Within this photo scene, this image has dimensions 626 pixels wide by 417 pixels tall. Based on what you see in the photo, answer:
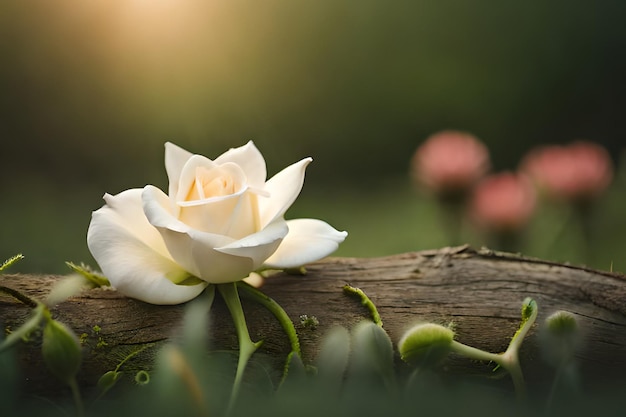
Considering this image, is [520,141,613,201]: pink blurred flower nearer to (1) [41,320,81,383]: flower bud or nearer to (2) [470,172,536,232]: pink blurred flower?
(2) [470,172,536,232]: pink blurred flower

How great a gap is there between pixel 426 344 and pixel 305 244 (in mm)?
80

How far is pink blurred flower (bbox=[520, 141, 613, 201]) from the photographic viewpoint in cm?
85

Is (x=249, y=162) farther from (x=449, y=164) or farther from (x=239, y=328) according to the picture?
(x=449, y=164)

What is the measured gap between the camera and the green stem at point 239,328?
0.28 m

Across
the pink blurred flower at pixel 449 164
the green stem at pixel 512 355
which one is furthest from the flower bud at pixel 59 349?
the pink blurred flower at pixel 449 164

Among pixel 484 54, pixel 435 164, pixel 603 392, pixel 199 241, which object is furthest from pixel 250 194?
pixel 484 54

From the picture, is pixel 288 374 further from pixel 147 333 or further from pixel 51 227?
pixel 51 227

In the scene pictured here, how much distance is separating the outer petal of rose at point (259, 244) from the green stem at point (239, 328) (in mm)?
23

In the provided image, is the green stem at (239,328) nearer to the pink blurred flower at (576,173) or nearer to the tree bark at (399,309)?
the tree bark at (399,309)

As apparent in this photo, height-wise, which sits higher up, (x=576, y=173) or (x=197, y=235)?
(x=576, y=173)

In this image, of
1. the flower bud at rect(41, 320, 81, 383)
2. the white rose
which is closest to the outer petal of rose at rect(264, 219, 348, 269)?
the white rose

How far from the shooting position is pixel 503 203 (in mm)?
918

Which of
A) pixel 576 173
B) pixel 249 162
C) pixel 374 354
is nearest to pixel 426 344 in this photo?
pixel 374 354

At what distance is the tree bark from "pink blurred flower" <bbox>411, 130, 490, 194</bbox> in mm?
522
